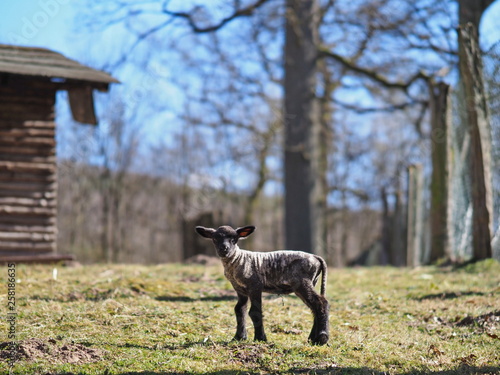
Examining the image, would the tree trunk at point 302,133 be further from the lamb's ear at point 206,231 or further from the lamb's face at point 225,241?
the lamb's face at point 225,241

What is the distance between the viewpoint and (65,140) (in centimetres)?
2625

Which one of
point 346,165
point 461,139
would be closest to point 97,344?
point 461,139

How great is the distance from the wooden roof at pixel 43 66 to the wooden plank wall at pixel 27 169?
0.48m

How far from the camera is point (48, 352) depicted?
5262 mm

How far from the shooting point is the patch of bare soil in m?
5.12

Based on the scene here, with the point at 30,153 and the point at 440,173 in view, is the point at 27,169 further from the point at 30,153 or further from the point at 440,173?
the point at 440,173

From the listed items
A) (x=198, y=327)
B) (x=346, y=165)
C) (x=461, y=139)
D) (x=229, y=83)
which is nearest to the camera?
(x=198, y=327)

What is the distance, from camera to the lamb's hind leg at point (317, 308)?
587cm

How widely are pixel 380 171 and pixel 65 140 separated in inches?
643

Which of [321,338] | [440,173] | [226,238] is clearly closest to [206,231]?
[226,238]

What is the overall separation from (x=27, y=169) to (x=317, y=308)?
8.56m

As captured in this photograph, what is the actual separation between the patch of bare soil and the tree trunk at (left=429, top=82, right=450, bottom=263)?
9.68m

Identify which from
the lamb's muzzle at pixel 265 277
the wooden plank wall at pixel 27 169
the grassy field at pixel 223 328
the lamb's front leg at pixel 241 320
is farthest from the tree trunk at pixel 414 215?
the lamb's front leg at pixel 241 320

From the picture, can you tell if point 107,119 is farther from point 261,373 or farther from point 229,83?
point 261,373
